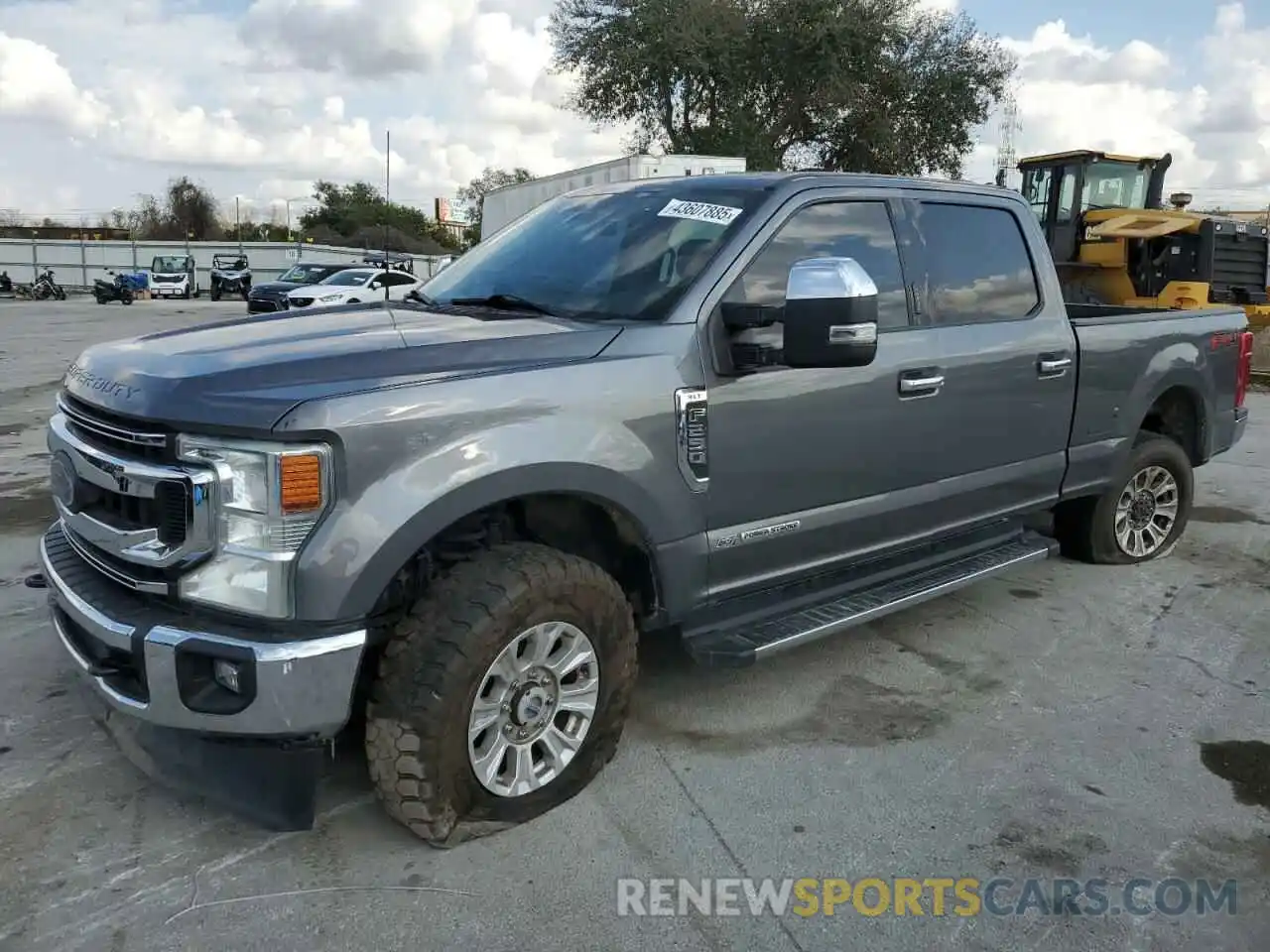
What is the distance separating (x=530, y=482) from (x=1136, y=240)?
46.8 ft

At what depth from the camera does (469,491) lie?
9.11ft

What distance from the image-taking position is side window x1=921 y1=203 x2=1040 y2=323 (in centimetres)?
425

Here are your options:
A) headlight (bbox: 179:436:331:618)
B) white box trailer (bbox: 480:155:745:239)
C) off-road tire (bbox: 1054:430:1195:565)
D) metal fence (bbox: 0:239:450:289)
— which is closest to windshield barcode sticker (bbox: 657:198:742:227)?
headlight (bbox: 179:436:331:618)

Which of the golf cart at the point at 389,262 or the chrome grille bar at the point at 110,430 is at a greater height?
the golf cart at the point at 389,262

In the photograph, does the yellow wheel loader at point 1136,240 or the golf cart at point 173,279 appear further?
the golf cart at point 173,279

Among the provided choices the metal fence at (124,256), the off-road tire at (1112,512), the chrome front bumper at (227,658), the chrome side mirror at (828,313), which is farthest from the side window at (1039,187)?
the metal fence at (124,256)

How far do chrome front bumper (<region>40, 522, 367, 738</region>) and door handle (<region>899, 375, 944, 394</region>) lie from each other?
7.43 feet

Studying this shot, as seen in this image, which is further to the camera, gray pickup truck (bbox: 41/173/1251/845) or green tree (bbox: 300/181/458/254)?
green tree (bbox: 300/181/458/254)

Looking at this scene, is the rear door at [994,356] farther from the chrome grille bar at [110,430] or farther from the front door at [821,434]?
the chrome grille bar at [110,430]

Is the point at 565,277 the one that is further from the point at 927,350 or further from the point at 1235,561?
the point at 1235,561

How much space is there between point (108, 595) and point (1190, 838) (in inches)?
126

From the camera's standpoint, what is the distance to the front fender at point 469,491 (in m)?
2.57

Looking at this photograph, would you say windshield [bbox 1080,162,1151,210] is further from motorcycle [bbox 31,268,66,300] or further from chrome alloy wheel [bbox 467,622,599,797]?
motorcycle [bbox 31,268,66,300]

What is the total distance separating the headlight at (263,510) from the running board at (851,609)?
1.41m
